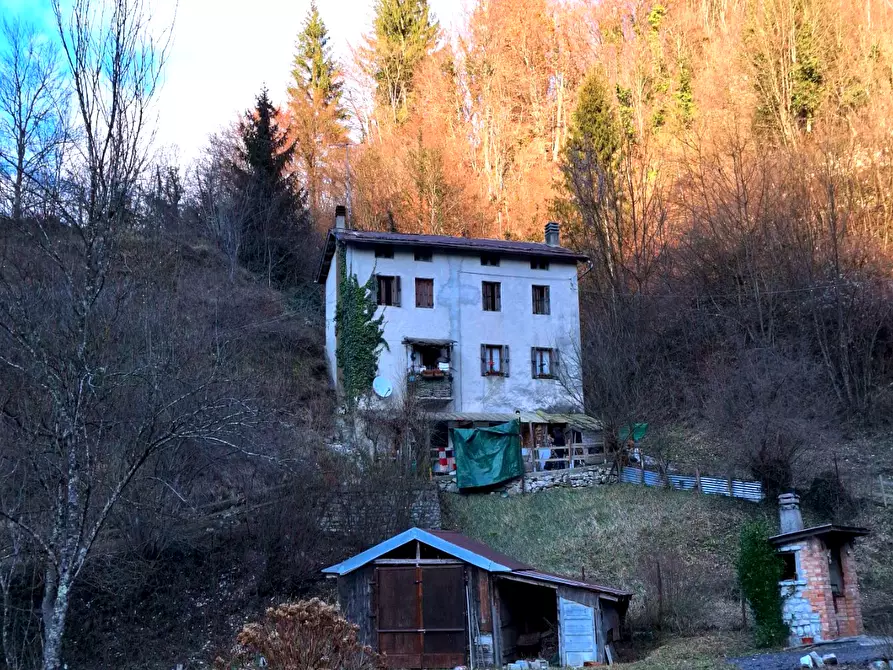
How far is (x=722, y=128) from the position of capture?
40.7m

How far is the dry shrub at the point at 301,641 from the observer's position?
36.9 ft

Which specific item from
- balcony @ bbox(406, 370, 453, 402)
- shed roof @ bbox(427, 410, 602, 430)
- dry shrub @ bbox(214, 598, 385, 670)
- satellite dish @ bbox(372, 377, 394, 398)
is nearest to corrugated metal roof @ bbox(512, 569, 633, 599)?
dry shrub @ bbox(214, 598, 385, 670)

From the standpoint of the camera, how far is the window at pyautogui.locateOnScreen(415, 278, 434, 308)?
33.4 metres

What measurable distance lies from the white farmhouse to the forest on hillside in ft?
5.71

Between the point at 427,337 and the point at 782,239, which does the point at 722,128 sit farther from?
the point at 427,337

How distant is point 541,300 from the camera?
35031 millimetres

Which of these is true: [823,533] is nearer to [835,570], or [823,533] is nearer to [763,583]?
[835,570]

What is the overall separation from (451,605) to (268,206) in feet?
103

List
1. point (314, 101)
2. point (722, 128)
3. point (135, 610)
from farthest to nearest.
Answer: point (314, 101), point (722, 128), point (135, 610)

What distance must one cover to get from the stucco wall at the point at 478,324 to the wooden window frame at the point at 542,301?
147 millimetres

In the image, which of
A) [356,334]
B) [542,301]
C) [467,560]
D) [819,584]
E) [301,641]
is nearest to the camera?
[301,641]

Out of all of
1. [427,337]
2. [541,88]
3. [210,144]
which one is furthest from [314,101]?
[427,337]

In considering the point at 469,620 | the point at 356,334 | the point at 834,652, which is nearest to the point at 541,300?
the point at 356,334

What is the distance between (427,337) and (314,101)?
29427 mm
